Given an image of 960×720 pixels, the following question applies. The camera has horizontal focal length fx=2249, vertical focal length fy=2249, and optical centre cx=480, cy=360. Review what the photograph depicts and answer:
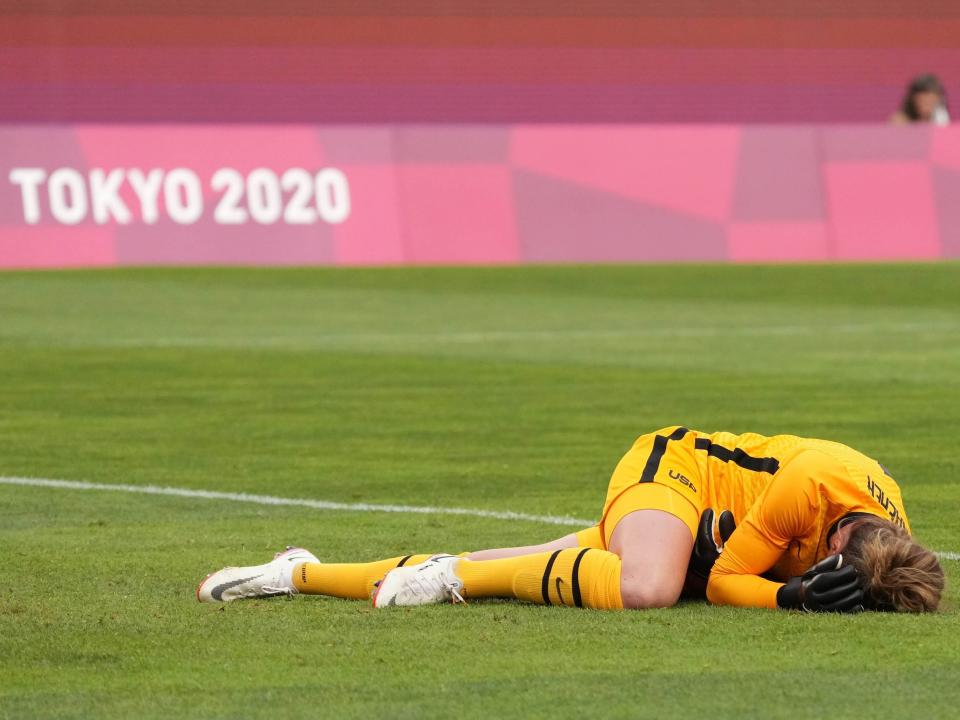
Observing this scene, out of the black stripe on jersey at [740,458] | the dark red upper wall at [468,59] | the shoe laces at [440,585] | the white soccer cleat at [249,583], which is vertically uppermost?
the dark red upper wall at [468,59]

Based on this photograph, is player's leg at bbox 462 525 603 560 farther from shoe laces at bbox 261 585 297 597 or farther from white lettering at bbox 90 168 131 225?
white lettering at bbox 90 168 131 225

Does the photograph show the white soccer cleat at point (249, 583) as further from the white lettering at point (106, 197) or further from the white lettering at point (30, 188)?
the white lettering at point (106, 197)

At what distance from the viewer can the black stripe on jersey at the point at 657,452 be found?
267 inches

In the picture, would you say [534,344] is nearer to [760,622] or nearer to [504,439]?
[504,439]

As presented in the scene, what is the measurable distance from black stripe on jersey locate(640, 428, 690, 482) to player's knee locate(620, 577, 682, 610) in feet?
1.28

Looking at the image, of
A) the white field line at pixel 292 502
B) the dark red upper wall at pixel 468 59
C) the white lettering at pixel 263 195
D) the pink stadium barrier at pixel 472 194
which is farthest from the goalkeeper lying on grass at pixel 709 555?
the dark red upper wall at pixel 468 59

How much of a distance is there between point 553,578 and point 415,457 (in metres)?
3.75

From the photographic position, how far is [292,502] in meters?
8.95

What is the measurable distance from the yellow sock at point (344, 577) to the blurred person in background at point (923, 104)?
63.2 feet

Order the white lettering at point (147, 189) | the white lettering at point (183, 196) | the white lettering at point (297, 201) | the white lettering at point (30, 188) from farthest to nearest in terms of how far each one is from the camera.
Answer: the white lettering at point (297, 201) → the white lettering at point (183, 196) → the white lettering at point (147, 189) → the white lettering at point (30, 188)

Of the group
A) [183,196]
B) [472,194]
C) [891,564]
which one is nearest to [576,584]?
[891,564]

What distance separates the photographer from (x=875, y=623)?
627 cm

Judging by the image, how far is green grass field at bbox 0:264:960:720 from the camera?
18.0ft

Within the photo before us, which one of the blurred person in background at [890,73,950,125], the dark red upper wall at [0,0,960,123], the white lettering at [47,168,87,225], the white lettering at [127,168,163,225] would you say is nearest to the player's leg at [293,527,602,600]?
the white lettering at [47,168,87,225]
